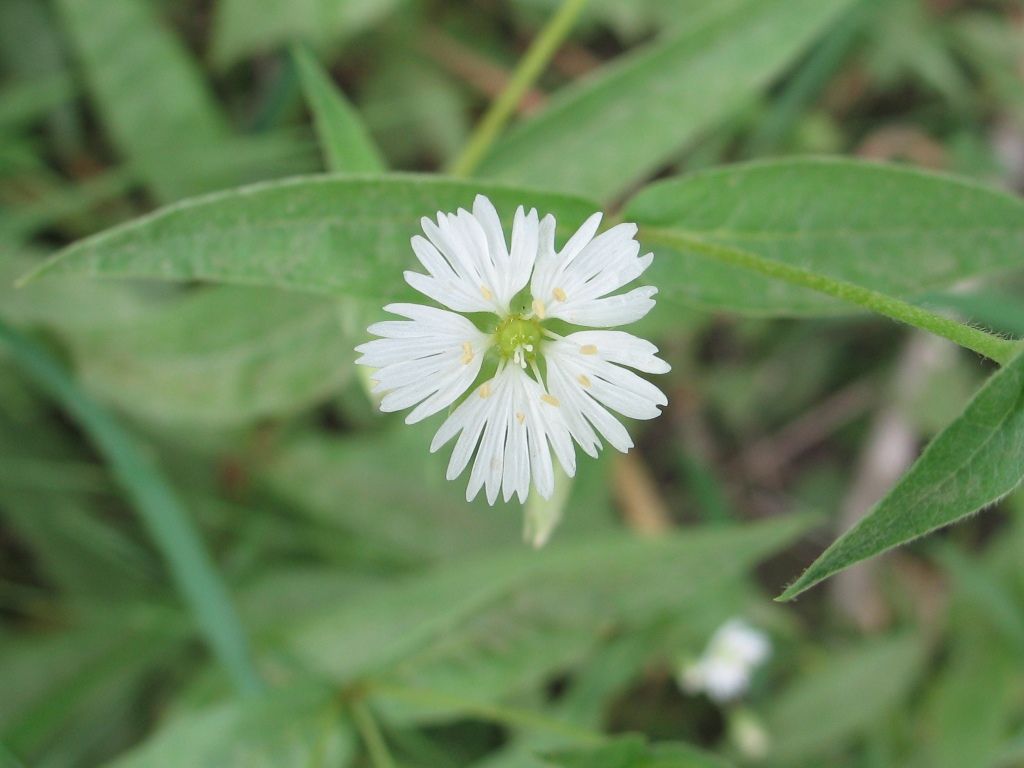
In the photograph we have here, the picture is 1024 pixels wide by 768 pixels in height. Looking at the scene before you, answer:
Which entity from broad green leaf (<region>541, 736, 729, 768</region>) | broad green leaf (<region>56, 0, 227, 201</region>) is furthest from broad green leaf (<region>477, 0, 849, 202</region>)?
broad green leaf (<region>541, 736, 729, 768</region>)

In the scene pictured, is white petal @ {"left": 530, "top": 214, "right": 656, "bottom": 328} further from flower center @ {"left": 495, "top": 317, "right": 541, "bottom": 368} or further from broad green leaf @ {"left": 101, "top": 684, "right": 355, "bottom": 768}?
broad green leaf @ {"left": 101, "top": 684, "right": 355, "bottom": 768}

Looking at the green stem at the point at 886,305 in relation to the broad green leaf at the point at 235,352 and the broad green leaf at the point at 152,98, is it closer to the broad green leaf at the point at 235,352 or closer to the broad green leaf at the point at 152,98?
the broad green leaf at the point at 235,352

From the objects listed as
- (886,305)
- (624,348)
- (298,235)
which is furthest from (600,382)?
(298,235)

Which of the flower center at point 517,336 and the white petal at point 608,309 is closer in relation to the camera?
the white petal at point 608,309

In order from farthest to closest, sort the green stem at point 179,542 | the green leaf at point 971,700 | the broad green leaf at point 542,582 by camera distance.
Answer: the green leaf at point 971,700 < the broad green leaf at point 542,582 < the green stem at point 179,542

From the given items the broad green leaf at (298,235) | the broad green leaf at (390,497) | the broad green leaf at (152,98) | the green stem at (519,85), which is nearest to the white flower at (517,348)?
the broad green leaf at (298,235)

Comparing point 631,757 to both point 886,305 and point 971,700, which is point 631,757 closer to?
point 886,305
